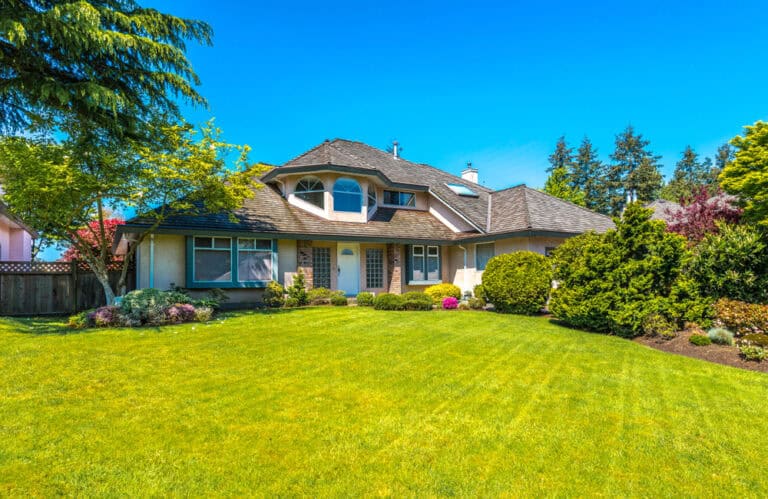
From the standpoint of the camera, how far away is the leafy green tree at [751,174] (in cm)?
988

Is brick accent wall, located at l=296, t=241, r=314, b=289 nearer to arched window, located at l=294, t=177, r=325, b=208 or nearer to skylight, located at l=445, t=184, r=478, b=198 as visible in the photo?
arched window, located at l=294, t=177, r=325, b=208

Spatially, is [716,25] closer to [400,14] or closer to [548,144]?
[400,14]

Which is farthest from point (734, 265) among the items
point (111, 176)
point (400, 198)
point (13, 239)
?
point (13, 239)

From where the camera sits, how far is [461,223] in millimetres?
18938

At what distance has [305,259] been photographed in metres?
15.9

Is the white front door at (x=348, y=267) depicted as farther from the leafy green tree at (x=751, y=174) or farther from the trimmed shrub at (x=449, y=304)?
the leafy green tree at (x=751, y=174)

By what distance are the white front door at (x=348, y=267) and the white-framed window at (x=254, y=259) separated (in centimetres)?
300

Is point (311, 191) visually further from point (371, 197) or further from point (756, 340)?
point (756, 340)

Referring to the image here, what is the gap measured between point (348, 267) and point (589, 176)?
43028 millimetres

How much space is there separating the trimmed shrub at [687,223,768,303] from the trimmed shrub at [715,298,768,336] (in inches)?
16.0

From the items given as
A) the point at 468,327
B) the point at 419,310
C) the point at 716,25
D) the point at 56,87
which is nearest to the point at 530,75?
the point at 716,25

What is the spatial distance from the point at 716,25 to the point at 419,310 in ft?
46.3

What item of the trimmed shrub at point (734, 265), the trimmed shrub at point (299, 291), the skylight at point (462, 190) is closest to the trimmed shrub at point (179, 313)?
the trimmed shrub at point (299, 291)

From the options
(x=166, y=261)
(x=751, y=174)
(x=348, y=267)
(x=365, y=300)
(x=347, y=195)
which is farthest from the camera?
(x=347, y=195)
